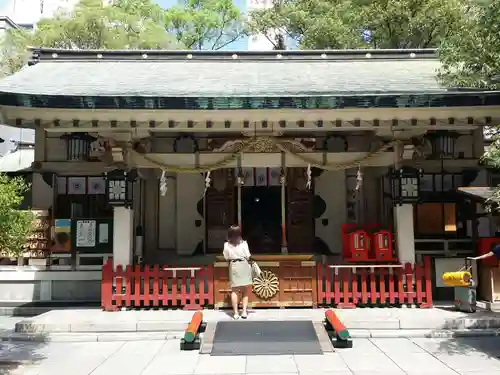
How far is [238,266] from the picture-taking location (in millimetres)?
8938

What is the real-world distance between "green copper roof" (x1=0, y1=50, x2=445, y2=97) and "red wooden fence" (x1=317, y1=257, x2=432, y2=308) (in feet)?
11.5

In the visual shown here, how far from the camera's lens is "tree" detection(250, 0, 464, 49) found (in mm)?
18500

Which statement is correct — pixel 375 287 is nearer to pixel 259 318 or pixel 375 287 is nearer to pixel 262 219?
pixel 259 318

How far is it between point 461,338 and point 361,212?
5.03 meters

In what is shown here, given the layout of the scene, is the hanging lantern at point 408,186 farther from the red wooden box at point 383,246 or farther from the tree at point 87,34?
the tree at point 87,34

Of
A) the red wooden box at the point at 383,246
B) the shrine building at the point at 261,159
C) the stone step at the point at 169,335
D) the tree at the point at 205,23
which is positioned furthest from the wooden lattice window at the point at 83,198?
the tree at the point at 205,23

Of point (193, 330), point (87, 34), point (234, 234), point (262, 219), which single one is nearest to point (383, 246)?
point (234, 234)

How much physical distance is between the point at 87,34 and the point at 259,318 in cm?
1823

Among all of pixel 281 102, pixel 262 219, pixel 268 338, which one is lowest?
pixel 268 338

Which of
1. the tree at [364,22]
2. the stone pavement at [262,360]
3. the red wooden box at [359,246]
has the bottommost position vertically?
the stone pavement at [262,360]

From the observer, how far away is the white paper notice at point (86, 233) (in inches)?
462

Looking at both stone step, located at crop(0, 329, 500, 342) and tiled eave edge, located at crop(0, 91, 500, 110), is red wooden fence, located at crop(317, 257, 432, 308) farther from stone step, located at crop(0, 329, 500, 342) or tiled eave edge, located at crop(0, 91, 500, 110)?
tiled eave edge, located at crop(0, 91, 500, 110)

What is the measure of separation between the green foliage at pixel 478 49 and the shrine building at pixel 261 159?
0.63 metres

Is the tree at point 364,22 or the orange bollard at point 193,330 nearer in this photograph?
the orange bollard at point 193,330
